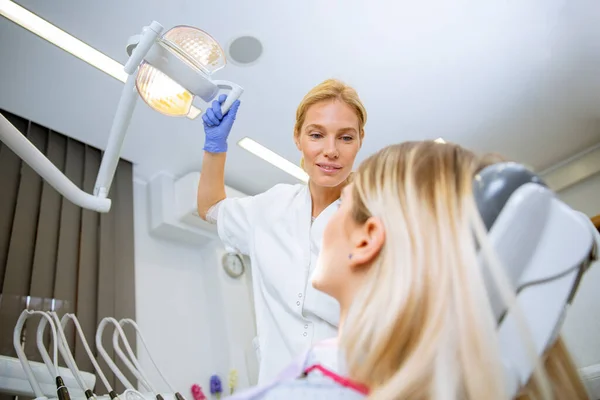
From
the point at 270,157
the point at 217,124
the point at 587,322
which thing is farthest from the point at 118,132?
the point at 587,322

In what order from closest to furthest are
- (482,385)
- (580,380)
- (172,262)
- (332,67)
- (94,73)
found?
(482,385) → (580,380) → (94,73) → (332,67) → (172,262)

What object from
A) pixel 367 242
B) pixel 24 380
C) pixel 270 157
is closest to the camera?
pixel 367 242

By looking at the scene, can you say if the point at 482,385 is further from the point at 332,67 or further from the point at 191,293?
the point at 191,293

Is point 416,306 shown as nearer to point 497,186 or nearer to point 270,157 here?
point 497,186

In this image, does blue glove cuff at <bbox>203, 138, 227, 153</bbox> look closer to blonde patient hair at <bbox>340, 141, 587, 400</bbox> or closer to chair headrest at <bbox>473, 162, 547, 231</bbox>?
blonde patient hair at <bbox>340, 141, 587, 400</bbox>

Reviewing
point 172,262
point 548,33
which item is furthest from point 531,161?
point 172,262

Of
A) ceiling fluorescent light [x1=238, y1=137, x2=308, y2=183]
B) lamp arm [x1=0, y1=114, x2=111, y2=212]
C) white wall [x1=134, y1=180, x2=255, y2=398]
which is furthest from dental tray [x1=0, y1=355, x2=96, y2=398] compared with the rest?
ceiling fluorescent light [x1=238, y1=137, x2=308, y2=183]

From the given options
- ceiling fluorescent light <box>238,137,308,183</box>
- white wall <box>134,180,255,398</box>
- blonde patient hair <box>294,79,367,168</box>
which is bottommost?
white wall <box>134,180,255,398</box>

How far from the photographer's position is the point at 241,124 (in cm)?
275

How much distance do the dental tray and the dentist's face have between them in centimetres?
111

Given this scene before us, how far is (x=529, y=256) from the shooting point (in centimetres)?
51

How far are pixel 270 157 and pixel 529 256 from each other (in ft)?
8.87

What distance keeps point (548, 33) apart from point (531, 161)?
66.4 inches

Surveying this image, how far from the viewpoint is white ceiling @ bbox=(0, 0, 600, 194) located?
6.73 ft
